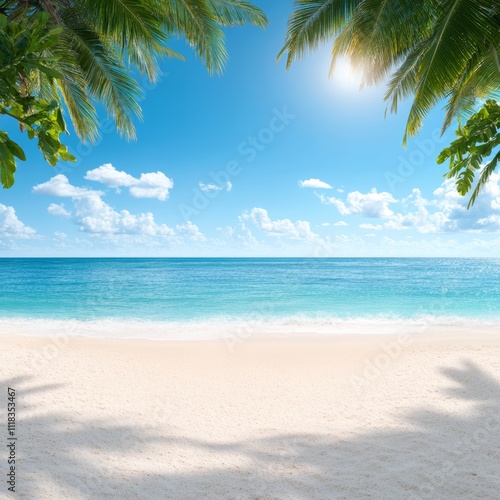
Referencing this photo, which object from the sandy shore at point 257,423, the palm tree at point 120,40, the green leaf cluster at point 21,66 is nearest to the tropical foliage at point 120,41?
the palm tree at point 120,40

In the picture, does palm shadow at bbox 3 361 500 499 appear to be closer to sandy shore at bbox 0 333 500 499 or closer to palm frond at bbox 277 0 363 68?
sandy shore at bbox 0 333 500 499

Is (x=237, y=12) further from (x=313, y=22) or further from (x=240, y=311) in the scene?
(x=240, y=311)

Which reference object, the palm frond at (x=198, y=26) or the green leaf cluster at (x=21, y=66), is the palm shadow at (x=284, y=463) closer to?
the green leaf cluster at (x=21, y=66)

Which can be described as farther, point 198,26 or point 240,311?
point 240,311

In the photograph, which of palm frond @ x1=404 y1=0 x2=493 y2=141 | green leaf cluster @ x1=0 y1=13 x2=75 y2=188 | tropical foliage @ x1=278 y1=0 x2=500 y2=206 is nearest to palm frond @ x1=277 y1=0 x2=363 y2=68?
tropical foliage @ x1=278 y1=0 x2=500 y2=206

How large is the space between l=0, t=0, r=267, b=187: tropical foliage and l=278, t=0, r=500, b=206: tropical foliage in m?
1.31

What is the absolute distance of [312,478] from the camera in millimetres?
3172

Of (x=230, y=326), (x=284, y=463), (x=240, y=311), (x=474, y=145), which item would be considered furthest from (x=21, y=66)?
(x=240, y=311)

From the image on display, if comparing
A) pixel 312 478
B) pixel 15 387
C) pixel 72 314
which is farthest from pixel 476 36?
pixel 72 314

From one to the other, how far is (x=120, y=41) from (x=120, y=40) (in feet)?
0.29

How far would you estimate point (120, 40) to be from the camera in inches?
276

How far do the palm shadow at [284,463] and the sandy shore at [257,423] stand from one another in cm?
1

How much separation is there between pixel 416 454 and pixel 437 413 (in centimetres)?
105

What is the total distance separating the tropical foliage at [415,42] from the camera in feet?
17.1
